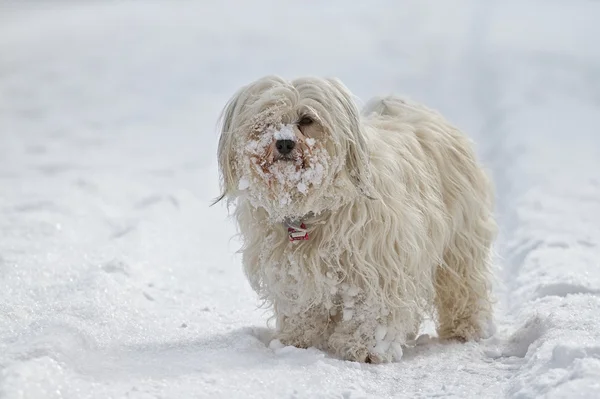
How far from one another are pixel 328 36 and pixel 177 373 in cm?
1442

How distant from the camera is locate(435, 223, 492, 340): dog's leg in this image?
4.73 m

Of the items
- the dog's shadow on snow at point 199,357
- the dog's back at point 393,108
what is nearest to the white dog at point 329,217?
the dog's shadow on snow at point 199,357

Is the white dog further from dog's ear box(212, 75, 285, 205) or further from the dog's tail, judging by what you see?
the dog's tail

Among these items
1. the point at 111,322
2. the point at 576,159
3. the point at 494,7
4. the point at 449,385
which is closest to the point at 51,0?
the point at 494,7

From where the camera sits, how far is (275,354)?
3920 mm

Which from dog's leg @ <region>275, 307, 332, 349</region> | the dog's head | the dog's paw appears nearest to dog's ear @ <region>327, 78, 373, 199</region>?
the dog's head

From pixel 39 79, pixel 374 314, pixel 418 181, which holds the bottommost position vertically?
pixel 39 79

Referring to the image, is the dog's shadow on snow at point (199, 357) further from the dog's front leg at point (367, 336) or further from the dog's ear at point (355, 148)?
the dog's ear at point (355, 148)

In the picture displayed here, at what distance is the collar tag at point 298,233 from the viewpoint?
404cm

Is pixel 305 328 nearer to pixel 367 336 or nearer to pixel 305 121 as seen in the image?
pixel 367 336

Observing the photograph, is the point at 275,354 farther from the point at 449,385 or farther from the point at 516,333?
the point at 516,333

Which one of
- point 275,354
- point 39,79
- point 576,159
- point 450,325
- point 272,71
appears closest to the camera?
point 275,354

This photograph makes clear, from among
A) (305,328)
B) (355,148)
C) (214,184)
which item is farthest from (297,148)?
(214,184)

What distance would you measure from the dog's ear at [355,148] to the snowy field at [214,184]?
0.85 meters
